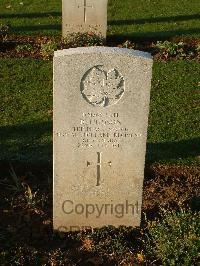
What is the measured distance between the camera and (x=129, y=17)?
12.7 meters

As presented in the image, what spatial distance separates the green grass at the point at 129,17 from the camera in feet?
38.3

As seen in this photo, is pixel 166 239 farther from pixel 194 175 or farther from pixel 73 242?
pixel 194 175

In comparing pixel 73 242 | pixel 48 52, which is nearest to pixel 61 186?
pixel 73 242

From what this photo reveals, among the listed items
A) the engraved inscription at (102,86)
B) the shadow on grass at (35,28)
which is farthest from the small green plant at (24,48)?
the engraved inscription at (102,86)

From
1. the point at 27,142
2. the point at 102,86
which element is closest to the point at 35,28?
the point at 27,142

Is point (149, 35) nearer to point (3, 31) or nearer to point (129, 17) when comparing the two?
point (129, 17)

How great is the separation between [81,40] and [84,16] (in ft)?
1.96

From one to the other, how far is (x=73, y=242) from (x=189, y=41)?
275 inches

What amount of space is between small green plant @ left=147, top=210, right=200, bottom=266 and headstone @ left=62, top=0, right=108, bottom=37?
630 cm

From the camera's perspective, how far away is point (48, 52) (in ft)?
33.0

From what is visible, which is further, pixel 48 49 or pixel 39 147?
pixel 48 49

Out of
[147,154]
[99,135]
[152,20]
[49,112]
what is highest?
[152,20]

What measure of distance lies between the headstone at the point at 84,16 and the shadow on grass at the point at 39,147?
3.89 metres

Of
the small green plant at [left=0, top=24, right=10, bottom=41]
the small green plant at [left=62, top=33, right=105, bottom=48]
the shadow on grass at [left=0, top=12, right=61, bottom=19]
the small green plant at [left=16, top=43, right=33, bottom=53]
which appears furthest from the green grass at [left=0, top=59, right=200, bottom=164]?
the shadow on grass at [left=0, top=12, right=61, bottom=19]
